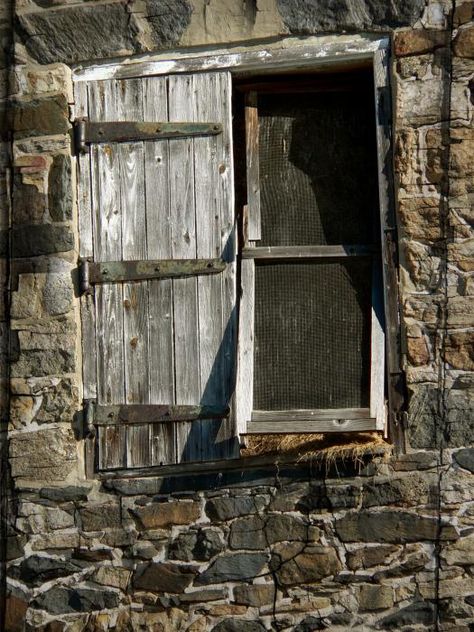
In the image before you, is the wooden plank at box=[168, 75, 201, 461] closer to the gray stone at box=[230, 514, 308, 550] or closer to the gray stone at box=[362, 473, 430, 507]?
the gray stone at box=[230, 514, 308, 550]

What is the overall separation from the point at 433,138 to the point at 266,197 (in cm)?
79

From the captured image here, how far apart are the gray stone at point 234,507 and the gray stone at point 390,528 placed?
350mm

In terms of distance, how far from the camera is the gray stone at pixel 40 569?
504 centimetres

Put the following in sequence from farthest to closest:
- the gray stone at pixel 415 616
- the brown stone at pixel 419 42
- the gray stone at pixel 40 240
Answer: the gray stone at pixel 40 240 → the brown stone at pixel 419 42 → the gray stone at pixel 415 616

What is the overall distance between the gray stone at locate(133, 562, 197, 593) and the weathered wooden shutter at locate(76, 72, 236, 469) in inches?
17.8

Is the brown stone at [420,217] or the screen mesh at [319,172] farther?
the screen mesh at [319,172]

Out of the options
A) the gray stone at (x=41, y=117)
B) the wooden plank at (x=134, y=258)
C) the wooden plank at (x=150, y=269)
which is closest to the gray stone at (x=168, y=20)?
the wooden plank at (x=134, y=258)

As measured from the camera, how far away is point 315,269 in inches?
201

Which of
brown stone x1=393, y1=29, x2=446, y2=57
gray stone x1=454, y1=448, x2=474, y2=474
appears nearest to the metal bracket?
gray stone x1=454, y1=448, x2=474, y2=474

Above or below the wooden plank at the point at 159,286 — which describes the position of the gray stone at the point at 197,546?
below

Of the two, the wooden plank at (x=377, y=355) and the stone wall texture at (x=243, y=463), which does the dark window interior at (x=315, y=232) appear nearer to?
the wooden plank at (x=377, y=355)

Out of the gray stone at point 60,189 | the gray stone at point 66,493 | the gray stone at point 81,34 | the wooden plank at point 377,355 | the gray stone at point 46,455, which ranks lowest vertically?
the gray stone at point 66,493

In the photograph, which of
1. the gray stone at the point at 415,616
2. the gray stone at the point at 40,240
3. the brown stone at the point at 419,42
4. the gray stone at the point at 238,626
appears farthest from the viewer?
the gray stone at the point at 40,240

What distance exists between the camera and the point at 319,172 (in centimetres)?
517
